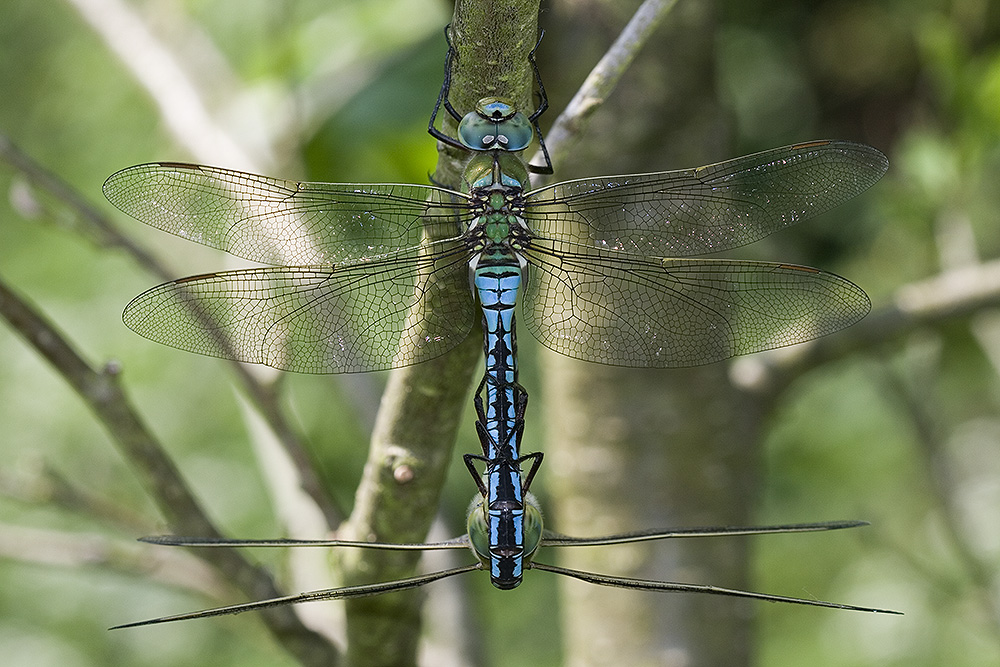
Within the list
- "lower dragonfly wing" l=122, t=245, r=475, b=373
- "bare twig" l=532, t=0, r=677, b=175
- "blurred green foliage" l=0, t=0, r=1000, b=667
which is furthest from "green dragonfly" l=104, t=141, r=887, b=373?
"blurred green foliage" l=0, t=0, r=1000, b=667

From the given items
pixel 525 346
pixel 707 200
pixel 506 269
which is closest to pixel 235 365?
pixel 506 269

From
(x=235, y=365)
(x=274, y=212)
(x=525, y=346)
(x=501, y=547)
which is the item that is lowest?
(x=501, y=547)

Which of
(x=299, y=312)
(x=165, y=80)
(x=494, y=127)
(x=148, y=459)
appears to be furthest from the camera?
(x=165, y=80)

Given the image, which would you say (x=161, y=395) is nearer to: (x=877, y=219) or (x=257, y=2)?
(x=257, y=2)

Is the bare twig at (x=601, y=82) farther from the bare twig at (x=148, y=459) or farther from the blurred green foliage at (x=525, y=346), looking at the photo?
the blurred green foliage at (x=525, y=346)

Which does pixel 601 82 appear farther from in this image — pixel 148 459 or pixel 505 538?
pixel 148 459
